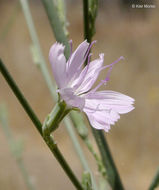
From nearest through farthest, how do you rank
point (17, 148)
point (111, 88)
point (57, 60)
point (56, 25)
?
1. point (57, 60)
2. point (56, 25)
3. point (17, 148)
4. point (111, 88)

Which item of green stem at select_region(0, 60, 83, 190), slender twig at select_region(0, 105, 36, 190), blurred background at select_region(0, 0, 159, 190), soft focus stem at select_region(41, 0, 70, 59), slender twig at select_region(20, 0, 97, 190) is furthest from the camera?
blurred background at select_region(0, 0, 159, 190)

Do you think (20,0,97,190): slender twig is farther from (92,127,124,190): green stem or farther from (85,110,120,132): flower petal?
(85,110,120,132): flower petal

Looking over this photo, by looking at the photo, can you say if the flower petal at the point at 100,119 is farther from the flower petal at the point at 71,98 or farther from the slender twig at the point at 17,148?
the slender twig at the point at 17,148

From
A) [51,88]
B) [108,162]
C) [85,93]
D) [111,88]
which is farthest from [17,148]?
[111,88]

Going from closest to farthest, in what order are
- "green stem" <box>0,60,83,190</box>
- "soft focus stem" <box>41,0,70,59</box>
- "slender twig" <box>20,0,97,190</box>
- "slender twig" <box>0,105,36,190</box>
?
"green stem" <box>0,60,83,190</box> < "soft focus stem" <box>41,0,70,59</box> < "slender twig" <box>20,0,97,190</box> < "slender twig" <box>0,105,36,190</box>

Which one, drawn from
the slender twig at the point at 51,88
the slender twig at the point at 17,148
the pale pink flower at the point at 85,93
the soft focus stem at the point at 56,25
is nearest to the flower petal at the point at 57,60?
the pale pink flower at the point at 85,93

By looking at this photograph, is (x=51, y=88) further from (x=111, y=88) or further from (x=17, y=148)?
(x=111, y=88)

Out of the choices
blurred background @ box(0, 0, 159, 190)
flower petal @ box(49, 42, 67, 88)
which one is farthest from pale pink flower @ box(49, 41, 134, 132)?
blurred background @ box(0, 0, 159, 190)
